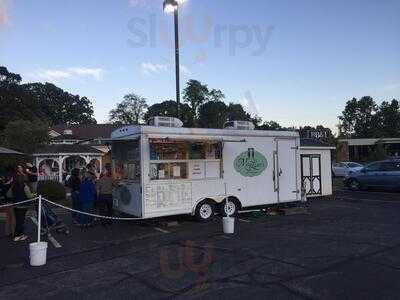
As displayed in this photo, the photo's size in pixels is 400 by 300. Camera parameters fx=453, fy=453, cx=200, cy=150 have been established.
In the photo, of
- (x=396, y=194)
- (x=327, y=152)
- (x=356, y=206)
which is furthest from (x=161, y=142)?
(x=396, y=194)

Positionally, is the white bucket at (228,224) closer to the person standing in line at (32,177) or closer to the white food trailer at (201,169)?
the white food trailer at (201,169)

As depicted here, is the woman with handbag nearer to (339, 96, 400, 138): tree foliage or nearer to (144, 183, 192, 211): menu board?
(144, 183, 192, 211): menu board

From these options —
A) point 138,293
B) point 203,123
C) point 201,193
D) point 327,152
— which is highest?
point 203,123

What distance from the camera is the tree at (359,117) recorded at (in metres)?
107

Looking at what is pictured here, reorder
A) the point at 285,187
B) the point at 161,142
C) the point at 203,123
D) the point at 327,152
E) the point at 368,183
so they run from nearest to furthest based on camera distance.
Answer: the point at 161,142, the point at 285,187, the point at 327,152, the point at 368,183, the point at 203,123

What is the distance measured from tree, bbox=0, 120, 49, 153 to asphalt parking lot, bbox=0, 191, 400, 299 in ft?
99.9

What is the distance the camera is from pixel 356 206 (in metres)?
16.1

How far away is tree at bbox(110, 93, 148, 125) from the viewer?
9525 cm

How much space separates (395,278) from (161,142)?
21.5 feet

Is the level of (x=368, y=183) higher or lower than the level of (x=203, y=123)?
lower

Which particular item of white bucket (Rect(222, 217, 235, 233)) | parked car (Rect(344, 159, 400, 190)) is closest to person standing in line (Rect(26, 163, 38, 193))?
white bucket (Rect(222, 217, 235, 233))

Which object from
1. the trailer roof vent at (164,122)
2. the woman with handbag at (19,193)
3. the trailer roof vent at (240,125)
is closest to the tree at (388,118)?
the trailer roof vent at (240,125)

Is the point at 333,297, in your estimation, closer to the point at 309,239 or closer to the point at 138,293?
the point at 138,293

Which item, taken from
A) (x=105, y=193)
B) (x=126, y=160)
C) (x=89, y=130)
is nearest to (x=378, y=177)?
(x=126, y=160)
